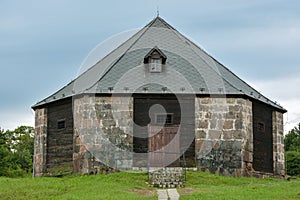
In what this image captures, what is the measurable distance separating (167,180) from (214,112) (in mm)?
5840

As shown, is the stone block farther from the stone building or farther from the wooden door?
the wooden door

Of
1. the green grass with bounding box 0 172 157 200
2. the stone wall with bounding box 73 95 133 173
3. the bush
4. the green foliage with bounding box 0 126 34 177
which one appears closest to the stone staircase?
the green grass with bounding box 0 172 157 200

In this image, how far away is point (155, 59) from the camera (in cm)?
3169

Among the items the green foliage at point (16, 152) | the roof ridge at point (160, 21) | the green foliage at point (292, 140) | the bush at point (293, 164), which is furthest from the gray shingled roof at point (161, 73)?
the green foliage at point (292, 140)

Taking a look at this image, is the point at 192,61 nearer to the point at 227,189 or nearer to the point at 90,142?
the point at 90,142

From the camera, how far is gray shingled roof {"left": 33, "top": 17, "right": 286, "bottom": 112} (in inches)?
1219

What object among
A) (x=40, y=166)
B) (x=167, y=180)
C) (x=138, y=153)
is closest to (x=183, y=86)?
(x=138, y=153)

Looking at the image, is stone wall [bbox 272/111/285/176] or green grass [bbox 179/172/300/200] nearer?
green grass [bbox 179/172/300/200]

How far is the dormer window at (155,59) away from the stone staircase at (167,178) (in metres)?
6.14

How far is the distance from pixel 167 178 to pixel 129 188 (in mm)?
1926

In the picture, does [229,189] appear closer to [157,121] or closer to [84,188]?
[84,188]

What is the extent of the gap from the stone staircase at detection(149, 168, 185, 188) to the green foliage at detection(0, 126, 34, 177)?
21.8 metres

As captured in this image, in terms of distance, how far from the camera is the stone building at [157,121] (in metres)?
30.3

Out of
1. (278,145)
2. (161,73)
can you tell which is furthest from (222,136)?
(278,145)
